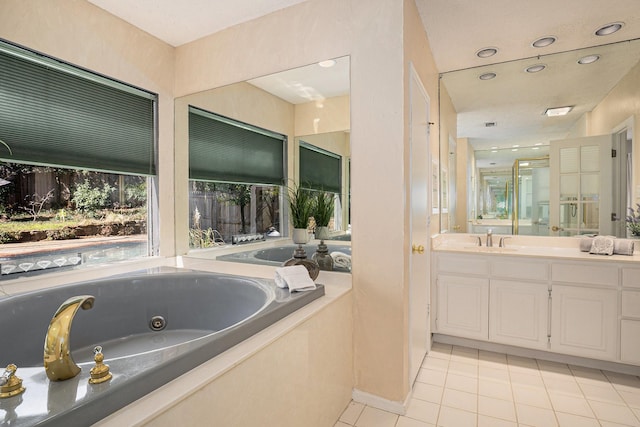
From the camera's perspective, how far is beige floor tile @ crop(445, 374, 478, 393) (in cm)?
209

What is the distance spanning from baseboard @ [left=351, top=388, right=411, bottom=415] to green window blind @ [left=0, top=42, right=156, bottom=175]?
217cm

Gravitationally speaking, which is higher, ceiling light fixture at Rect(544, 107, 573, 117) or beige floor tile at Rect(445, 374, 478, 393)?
ceiling light fixture at Rect(544, 107, 573, 117)

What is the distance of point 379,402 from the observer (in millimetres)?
1882

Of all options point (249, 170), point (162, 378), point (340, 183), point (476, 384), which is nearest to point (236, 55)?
point (249, 170)

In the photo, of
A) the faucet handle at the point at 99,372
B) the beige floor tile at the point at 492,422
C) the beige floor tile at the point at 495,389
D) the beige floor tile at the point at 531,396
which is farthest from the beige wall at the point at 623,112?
the faucet handle at the point at 99,372

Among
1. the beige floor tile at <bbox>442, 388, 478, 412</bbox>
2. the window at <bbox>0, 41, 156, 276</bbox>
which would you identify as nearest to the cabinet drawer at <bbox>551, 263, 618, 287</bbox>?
the beige floor tile at <bbox>442, 388, 478, 412</bbox>

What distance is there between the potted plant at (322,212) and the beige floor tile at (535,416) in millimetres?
1481

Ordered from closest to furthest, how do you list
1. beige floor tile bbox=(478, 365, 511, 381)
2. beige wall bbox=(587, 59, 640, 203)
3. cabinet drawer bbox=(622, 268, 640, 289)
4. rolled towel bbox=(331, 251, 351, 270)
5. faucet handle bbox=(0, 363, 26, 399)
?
faucet handle bbox=(0, 363, 26, 399) < rolled towel bbox=(331, 251, 351, 270) < cabinet drawer bbox=(622, 268, 640, 289) < beige floor tile bbox=(478, 365, 511, 381) < beige wall bbox=(587, 59, 640, 203)

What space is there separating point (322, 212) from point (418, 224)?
0.64 meters

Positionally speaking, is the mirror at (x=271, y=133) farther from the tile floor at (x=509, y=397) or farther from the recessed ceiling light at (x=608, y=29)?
the recessed ceiling light at (x=608, y=29)

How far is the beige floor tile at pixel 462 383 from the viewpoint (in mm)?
2094

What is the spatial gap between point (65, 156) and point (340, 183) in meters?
1.72

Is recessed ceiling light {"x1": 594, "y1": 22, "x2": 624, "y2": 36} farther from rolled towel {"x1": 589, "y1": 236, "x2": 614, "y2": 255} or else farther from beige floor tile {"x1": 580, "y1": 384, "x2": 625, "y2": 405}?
beige floor tile {"x1": 580, "y1": 384, "x2": 625, "y2": 405}

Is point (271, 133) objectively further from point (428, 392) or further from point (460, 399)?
point (460, 399)
